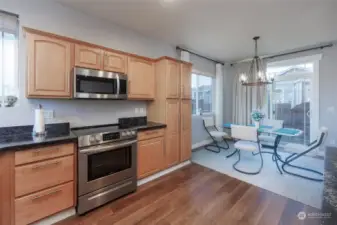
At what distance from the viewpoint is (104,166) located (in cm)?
221

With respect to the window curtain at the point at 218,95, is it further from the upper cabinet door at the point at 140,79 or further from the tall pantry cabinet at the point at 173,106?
the upper cabinet door at the point at 140,79

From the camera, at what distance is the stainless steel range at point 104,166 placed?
6.53 feet

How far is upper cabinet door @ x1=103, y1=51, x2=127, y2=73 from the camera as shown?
2.54m

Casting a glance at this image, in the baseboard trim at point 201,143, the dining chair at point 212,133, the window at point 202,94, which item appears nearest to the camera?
the dining chair at point 212,133

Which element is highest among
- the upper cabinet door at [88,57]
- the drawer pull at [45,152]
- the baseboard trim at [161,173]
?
the upper cabinet door at [88,57]

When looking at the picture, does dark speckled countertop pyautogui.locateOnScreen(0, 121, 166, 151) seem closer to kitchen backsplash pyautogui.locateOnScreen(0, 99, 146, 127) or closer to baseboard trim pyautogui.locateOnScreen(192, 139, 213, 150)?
kitchen backsplash pyautogui.locateOnScreen(0, 99, 146, 127)

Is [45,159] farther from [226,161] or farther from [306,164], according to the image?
[306,164]

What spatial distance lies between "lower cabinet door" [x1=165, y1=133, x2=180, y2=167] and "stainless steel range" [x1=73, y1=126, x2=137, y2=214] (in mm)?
753

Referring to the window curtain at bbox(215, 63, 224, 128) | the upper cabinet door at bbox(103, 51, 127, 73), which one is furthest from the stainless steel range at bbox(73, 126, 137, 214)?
the window curtain at bbox(215, 63, 224, 128)

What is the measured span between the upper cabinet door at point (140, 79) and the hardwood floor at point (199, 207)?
60.8 inches

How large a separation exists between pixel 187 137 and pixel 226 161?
106cm

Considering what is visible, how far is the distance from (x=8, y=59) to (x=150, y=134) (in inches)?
82.3

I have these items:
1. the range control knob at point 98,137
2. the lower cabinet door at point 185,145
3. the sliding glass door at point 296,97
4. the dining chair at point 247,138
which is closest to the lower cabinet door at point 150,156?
the lower cabinet door at point 185,145

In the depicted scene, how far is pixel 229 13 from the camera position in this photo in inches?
103
